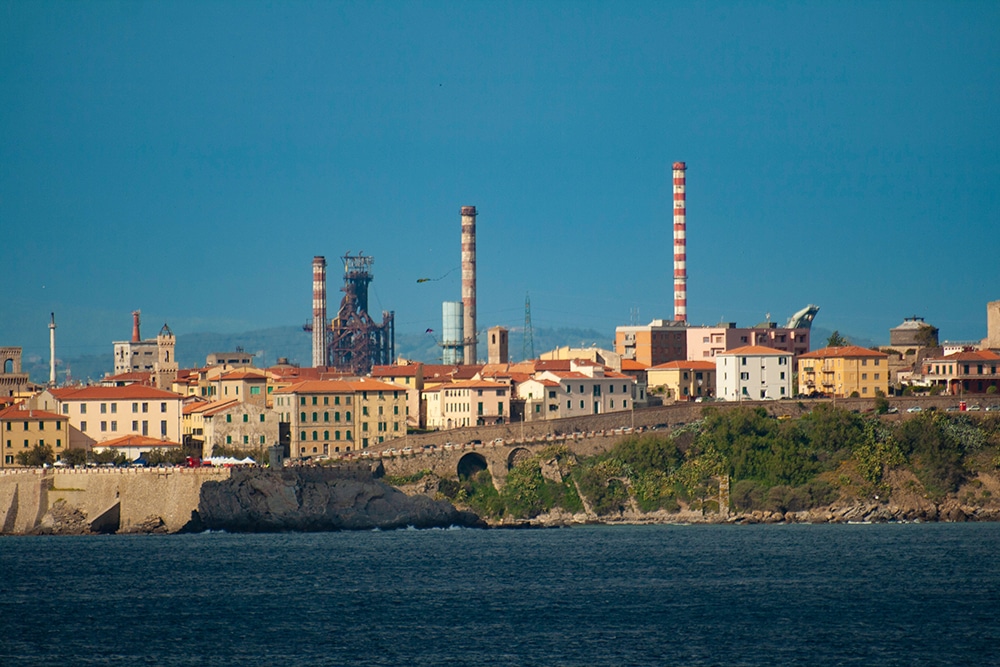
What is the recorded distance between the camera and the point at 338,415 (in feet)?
314

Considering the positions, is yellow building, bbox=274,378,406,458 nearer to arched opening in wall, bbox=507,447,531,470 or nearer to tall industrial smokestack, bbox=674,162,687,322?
arched opening in wall, bbox=507,447,531,470

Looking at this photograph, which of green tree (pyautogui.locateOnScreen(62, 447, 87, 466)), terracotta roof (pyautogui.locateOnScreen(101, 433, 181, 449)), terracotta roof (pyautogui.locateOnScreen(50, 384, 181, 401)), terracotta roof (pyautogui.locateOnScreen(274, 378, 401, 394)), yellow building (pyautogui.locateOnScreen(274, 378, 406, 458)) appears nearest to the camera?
green tree (pyautogui.locateOnScreen(62, 447, 87, 466))

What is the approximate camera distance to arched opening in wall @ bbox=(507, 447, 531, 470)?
8838 cm

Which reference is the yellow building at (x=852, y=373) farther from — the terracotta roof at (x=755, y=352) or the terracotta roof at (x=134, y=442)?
the terracotta roof at (x=134, y=442)

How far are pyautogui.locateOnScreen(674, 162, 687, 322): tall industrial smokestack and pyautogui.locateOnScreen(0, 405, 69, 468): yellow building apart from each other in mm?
53471

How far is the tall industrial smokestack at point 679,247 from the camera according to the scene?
131 metres

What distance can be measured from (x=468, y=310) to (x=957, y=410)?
187ft

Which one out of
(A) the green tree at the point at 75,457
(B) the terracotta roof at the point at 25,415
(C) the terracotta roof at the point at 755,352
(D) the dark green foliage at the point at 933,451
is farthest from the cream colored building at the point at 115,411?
(D) the dark green foliage at the point at 933,451

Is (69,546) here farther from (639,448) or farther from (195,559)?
(639,448)

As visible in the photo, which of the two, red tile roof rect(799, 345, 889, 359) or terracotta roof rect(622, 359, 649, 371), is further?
terracotta roof rect(622, 359, 649, 371)

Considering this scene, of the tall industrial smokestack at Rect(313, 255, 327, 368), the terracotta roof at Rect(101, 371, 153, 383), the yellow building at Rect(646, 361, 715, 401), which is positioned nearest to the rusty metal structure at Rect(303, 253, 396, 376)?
the tall industrial smokestack at Rect(313, 255, 327, 368)

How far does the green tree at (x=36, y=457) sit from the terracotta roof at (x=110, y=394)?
6457mm

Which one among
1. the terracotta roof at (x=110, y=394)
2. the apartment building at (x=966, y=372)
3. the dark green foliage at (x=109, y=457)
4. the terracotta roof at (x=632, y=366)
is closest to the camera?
the dark green foliage at (x=109, y=457)

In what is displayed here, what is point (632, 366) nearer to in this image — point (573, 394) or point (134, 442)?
point (573, 394)
